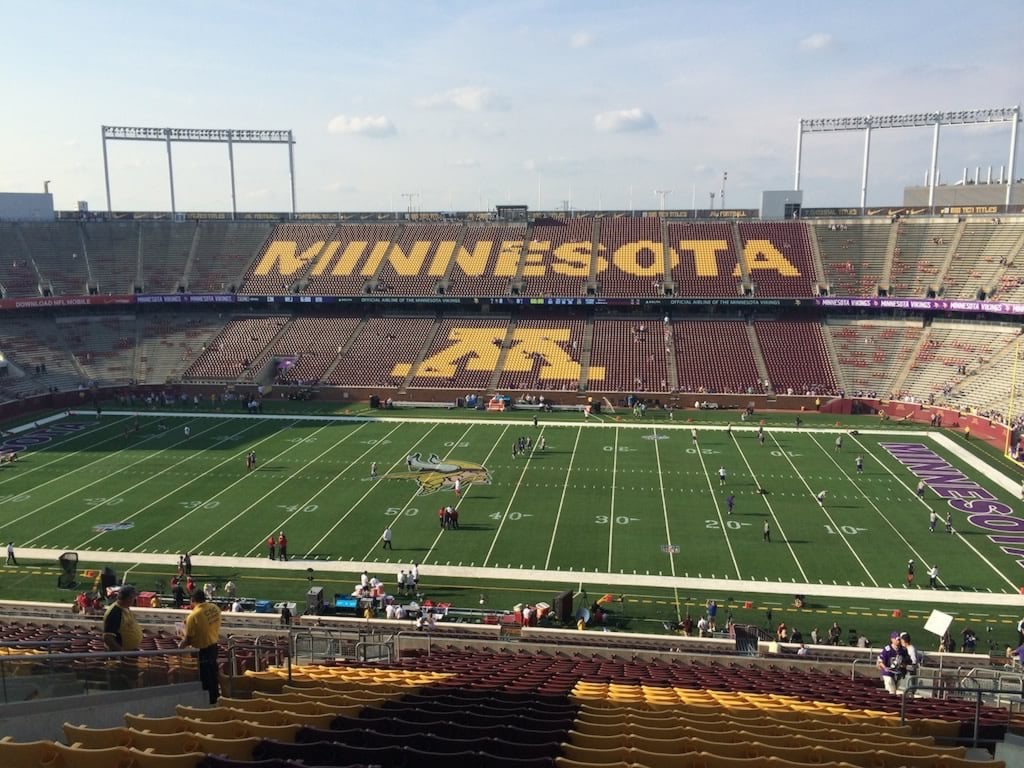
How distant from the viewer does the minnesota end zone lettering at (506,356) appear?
55.1 metres

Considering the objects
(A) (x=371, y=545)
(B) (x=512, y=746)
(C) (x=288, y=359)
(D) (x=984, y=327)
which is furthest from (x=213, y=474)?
(D) (x=984, y=327)

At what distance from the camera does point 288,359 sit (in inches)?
2285

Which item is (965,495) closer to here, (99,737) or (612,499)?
(612,499)

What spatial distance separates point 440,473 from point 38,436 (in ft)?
76.5

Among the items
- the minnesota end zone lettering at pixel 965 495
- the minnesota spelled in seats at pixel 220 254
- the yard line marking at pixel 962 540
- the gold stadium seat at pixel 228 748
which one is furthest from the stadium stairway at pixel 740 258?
the gold stadium seat at pixel 228 748

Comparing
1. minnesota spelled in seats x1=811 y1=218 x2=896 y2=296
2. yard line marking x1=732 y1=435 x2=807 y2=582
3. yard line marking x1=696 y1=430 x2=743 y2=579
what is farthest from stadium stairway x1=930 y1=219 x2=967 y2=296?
yard line marking x1=696 y1=430 x2=743 y2=579

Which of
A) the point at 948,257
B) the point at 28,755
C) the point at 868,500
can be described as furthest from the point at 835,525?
the point at 948,257

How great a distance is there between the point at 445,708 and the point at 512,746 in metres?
2.21

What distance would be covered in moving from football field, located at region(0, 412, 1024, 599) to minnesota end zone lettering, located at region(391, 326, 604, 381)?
9.76 metres

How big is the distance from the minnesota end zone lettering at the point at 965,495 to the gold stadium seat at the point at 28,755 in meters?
29.1

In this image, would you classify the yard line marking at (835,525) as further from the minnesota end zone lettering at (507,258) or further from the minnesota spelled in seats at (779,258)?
the minnesota end zone lettering at (507,258)

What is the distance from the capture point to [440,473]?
36594 millimetres

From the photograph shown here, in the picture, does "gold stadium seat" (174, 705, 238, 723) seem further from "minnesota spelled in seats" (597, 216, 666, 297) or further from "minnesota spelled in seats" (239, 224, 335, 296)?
"minnesota spelled in seats" (239, 224, 335, 296)

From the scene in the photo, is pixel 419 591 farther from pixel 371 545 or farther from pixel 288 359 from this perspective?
pixel 288 359
